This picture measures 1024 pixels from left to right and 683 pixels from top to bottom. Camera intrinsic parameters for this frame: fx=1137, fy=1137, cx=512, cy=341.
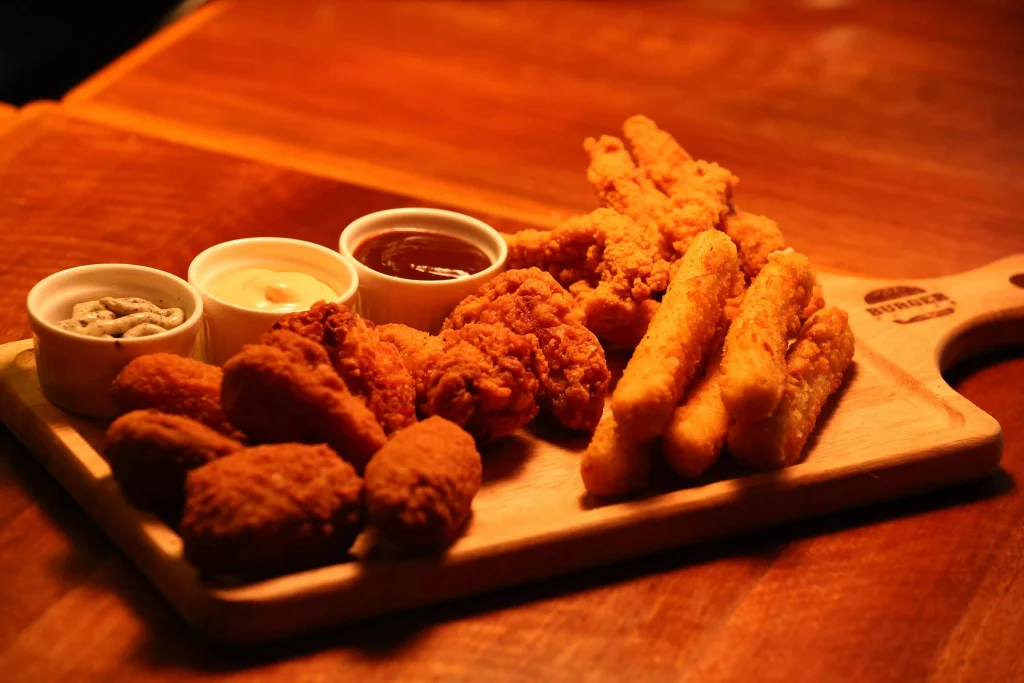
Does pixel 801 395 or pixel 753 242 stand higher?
pixel 753 242

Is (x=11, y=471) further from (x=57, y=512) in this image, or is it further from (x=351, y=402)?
(x=351, y=402)

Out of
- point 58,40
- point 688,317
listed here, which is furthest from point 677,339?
point 58,40

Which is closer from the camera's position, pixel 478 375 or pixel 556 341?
pixel 478 375

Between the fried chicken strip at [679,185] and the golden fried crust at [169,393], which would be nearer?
the golden fried crust at [169,393]

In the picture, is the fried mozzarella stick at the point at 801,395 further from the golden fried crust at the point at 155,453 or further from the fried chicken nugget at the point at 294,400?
the golden fried crust at the point at 155,453

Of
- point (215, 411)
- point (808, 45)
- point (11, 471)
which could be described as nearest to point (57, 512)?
point (11, 471)

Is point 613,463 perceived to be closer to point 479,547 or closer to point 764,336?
point 479,547

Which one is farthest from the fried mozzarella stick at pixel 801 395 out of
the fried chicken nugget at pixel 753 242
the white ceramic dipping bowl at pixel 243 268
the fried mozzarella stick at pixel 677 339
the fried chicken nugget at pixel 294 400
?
the white ceramic dipping bowl at pixel 243 268

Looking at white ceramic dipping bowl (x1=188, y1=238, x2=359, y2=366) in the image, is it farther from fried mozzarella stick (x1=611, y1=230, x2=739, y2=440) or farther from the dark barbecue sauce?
fried mozzarella stick (x1=611, y1=230, x2=739, y2=440)
